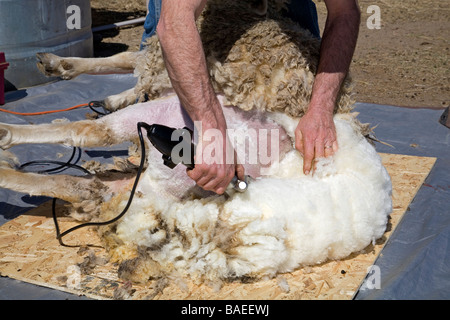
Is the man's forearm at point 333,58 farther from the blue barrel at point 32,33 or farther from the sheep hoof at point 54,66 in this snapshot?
the blue barrel at point 32,33

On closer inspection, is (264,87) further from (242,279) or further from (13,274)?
(13,274)

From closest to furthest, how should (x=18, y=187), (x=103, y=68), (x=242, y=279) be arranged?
(x=242, y=279) < (x=18, y=187) < (x=103, y=68)

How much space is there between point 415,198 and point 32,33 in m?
3.43

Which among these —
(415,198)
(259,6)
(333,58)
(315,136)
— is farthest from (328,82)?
(415,198)

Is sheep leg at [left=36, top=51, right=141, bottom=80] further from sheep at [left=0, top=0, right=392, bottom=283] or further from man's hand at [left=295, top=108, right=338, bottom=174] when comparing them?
man's hand at [left=295, top=108, right=338, bottom=174]

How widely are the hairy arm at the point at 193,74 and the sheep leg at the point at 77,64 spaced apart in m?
1.15

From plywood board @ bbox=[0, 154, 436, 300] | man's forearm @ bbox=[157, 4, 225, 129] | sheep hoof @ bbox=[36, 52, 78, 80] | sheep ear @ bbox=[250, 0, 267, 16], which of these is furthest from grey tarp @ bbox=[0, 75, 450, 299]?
sheep ear @ bbox=[250, 0, 267, 16]

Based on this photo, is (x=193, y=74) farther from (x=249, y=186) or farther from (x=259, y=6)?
(x=259, y=6)

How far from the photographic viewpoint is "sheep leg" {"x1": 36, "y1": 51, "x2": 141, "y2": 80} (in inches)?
119

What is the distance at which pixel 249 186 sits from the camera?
2.00m

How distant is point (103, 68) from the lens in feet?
10.3
